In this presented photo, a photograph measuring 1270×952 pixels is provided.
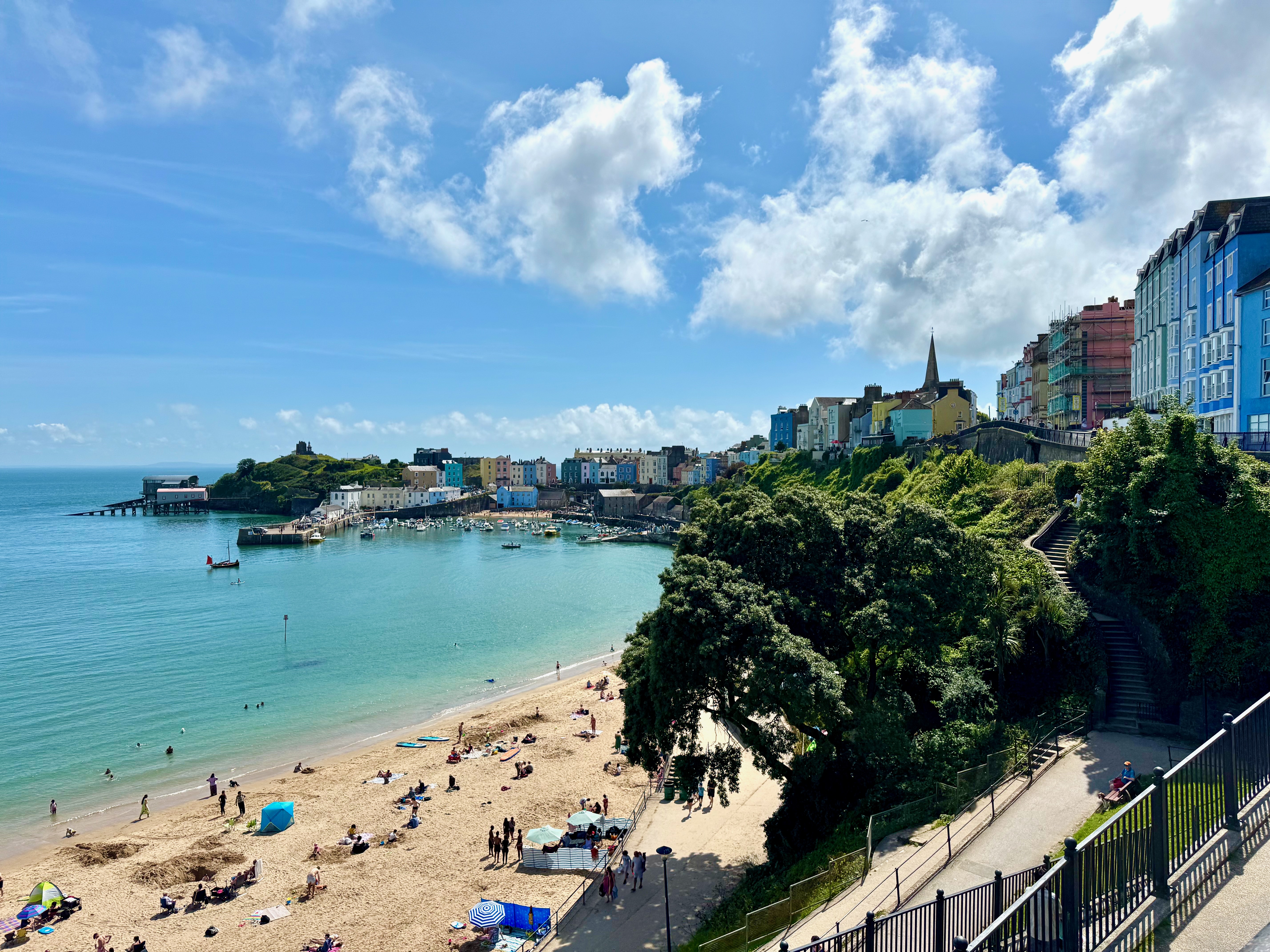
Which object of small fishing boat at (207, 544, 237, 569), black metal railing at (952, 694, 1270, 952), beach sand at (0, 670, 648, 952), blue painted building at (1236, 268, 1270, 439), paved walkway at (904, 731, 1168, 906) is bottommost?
beach sand at (0, 670, 648, 952)

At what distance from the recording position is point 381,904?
19984 millimetres

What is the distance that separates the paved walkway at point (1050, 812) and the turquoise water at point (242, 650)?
88.5 feet

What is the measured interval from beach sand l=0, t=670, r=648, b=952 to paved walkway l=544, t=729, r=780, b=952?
7.09 feet

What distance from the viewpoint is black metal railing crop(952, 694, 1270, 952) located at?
6.72 m

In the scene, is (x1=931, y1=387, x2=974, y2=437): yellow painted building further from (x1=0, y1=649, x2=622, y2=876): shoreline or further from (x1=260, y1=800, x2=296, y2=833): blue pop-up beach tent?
(x1=260, y1=800, x2=296, y2=833): blue pop-up beach tent

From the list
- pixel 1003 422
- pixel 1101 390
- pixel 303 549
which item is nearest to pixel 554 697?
pixel 1003 422

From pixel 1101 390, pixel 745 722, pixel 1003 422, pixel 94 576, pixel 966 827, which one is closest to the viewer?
pixel 966 827

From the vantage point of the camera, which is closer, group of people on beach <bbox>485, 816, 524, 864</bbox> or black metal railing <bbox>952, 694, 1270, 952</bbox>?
black metal railing <bbox>952, 694, 1270, 952</bbox>

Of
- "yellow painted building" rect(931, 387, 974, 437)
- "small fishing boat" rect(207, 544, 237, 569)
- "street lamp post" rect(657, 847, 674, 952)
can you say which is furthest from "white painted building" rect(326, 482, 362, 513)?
"street lamp post" rect(657, 847, 674, 952)

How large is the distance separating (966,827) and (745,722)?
471 centimetres

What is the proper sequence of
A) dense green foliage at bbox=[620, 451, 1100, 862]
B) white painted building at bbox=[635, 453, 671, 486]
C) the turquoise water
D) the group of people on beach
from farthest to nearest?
1. white painted building at bbox=[635, 453, 671, 486]
2. the turquoise water
3. the group of people on beach
4. dense green foliage at bbox=[620, 451, 1100, 862]

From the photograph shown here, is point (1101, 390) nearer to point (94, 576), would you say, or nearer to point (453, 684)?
point (453, 684)

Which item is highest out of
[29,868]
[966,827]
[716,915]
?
[966,827]

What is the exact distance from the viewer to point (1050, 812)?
1391 centimetres
